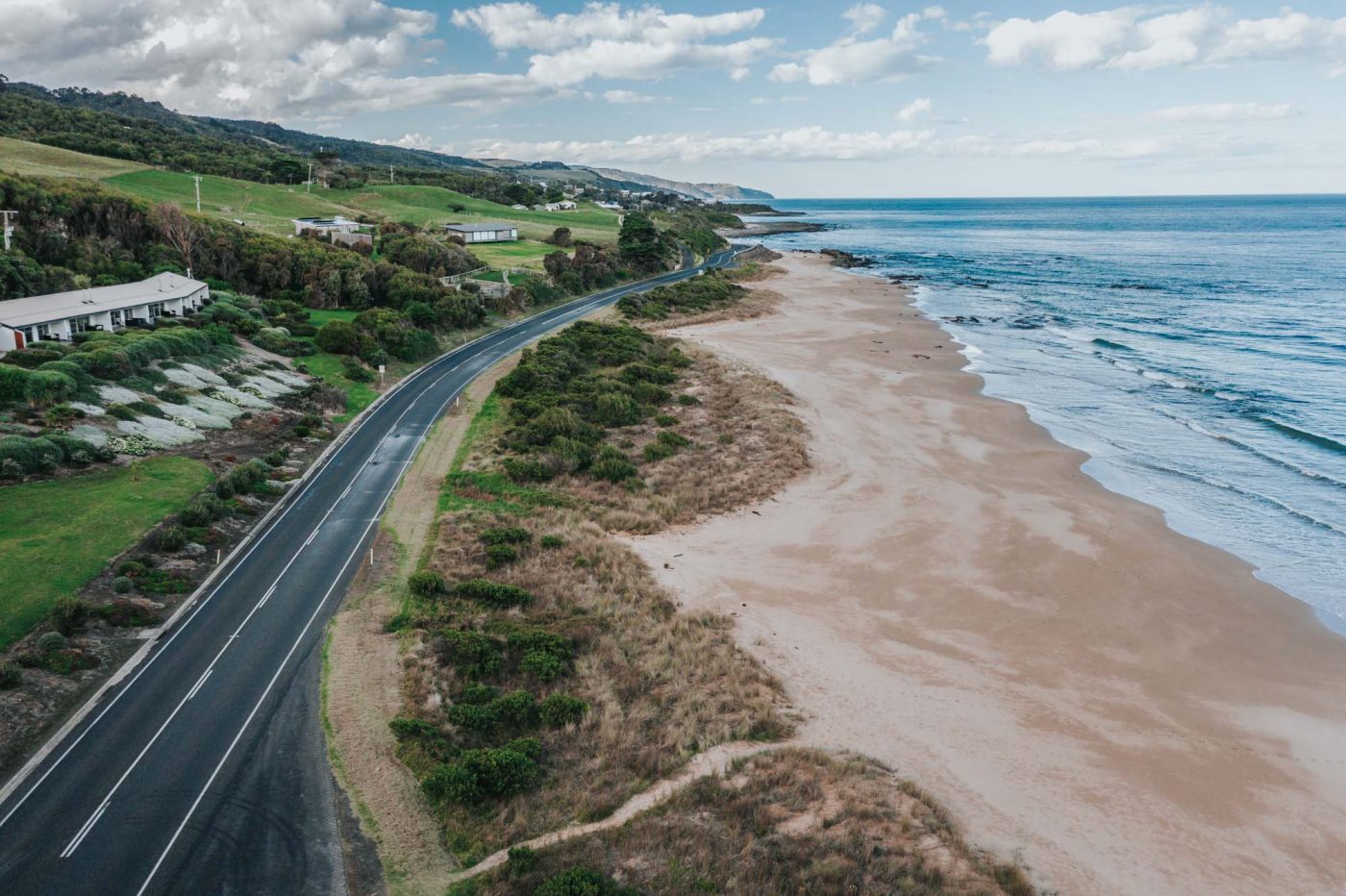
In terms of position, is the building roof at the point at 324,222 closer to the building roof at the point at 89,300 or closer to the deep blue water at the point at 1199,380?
the building roof at the point at 89,300

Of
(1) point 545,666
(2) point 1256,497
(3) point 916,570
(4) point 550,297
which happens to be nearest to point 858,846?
(1) point 545,666

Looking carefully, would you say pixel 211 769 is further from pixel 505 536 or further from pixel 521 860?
pixel 505 536

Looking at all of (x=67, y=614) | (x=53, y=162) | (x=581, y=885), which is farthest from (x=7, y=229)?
(x=581, y=885)

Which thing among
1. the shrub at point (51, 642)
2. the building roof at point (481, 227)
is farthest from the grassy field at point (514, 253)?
the shrub at point (51, 642)

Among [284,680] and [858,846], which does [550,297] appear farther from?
[858,846]

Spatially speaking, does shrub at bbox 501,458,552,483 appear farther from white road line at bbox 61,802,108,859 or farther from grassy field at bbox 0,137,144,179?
grassy field at bbox 0,137,144,179
